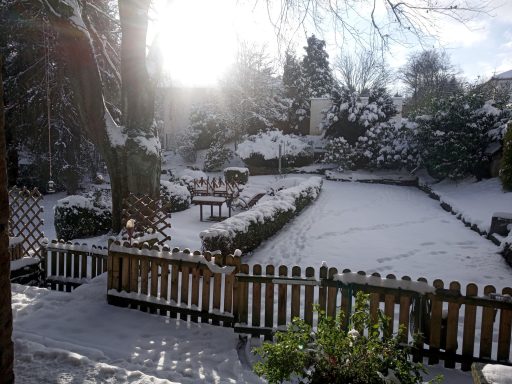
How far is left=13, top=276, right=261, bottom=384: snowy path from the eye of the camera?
3.83m

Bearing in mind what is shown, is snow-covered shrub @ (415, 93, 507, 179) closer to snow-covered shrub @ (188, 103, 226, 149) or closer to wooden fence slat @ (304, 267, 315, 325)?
wooden fence slat @ (304, 267, 315, 325)

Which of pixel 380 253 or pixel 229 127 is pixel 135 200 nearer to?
pixel 380 253

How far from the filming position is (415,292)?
15.3 feet

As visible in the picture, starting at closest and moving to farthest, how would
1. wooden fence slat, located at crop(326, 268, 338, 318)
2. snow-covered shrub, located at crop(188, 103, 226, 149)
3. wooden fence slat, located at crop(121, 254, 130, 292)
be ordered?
wooden fence slat, located at crop(326, 268, 338, 318) → wooden fence slat, located at crop(121, 254, 130, 292) → snow-covered shrub, located at crop(188, 103, 226, 149)

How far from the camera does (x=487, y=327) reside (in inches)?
175

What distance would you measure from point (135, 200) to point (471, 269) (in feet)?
23.3

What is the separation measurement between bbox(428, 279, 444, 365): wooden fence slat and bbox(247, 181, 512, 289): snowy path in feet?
11.0

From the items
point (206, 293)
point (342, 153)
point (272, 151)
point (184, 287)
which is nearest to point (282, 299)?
point (206, 293)

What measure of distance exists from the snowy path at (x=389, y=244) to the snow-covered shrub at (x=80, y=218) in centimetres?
452

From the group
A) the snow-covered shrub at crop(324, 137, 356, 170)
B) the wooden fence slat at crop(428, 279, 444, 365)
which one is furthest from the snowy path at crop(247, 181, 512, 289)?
the snow-covered shrub at crop(324, 137, 356, 170)

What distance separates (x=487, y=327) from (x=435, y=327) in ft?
1.67

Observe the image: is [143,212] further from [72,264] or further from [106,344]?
[106,344]

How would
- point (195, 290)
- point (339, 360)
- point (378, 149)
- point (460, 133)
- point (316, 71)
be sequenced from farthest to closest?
1. point (316, 71)
2. point (378, 149)
3. point (460, 133)
4. point (195, 290)
5. point (339, 360)

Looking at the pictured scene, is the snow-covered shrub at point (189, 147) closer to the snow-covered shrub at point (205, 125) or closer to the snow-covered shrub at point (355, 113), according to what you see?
the snow-covered shrub at point (205, 125)
